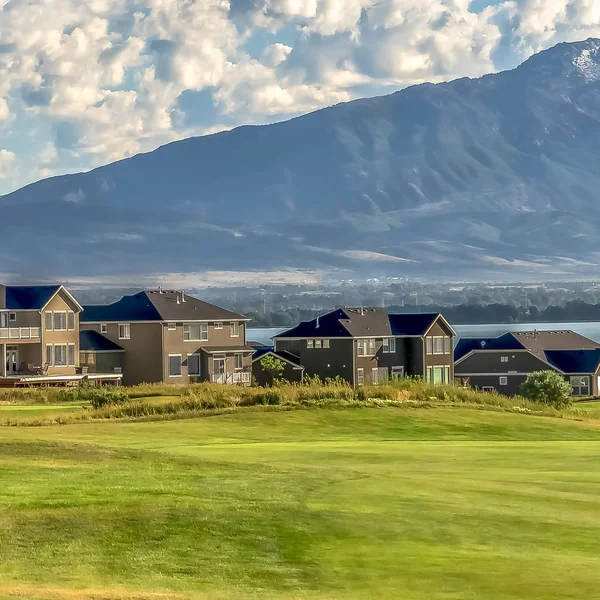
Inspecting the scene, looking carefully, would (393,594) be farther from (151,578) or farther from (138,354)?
(138,354)

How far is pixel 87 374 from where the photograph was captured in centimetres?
7800

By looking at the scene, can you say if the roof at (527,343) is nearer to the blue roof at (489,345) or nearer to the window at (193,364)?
the blue roof at (489,345)

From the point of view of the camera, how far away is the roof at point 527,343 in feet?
356

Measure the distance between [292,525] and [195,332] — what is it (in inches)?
2676

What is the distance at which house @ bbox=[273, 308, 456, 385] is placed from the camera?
8938 cm

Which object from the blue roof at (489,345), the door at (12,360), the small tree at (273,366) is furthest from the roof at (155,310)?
the blue roof at (489,345)

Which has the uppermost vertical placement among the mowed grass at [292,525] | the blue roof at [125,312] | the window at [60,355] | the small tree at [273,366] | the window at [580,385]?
the blue roof at [125,312]

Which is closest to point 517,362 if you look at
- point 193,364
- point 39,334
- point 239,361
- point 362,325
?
point 362,325

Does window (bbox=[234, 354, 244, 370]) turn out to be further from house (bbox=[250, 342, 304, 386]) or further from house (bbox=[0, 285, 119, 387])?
house (bbox=[0, 285, 119, 387])

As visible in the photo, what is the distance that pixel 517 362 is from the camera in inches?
4227

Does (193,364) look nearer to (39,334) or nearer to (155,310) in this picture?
(155,310)

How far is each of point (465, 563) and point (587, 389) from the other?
317 ft

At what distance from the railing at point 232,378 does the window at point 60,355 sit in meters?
9.43

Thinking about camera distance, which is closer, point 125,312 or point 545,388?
point 545,388
